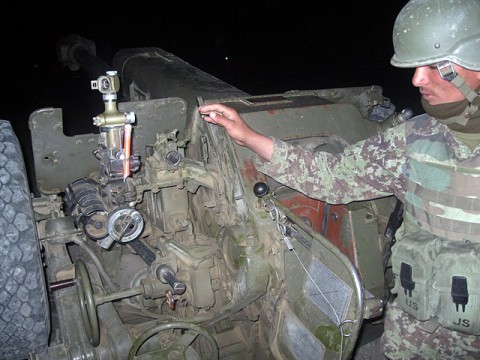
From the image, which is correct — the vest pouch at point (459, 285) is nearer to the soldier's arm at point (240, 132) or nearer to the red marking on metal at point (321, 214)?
the red marking on metal at point (321, 214)

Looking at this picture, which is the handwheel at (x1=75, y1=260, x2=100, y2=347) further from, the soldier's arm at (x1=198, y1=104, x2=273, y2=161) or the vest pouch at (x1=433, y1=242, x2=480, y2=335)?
the vest pouch at (x1=433, y1=242, x2=480, y2=335)

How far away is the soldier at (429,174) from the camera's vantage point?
2.03 metres

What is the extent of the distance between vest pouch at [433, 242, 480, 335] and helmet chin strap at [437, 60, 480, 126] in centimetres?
57

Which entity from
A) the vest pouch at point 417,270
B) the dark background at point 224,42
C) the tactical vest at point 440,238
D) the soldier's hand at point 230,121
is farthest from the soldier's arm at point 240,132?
the dark background at point 224,42

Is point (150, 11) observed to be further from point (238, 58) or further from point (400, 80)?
point (400, 80)

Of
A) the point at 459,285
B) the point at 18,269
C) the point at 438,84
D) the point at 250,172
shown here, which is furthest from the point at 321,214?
the point at 18,269

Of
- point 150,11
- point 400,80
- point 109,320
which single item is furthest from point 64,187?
point 150,11

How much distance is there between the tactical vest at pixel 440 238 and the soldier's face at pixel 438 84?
0.23 m

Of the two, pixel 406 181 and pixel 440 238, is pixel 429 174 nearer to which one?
pixel 406 181

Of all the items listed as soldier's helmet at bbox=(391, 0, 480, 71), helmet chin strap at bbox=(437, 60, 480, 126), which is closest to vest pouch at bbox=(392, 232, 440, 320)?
helmet chin strap at bbox=(437, 60, 480, 126)

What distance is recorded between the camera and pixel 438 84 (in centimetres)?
206

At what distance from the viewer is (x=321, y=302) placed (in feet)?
7.32

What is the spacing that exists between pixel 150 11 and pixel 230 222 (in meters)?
18.8

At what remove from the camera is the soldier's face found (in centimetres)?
202
